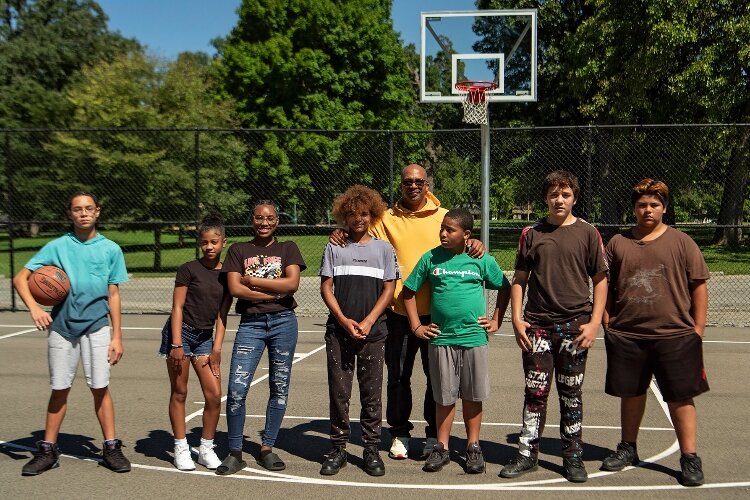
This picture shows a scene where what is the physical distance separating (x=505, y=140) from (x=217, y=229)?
1576 centimetres

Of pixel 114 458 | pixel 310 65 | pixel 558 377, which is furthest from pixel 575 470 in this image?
pixel 310 65

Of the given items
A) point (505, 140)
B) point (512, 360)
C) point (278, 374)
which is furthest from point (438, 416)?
point (505, 140)

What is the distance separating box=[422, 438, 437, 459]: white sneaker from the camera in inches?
209

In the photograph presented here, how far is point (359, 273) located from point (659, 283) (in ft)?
6.33

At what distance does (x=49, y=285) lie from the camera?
4.95 meters

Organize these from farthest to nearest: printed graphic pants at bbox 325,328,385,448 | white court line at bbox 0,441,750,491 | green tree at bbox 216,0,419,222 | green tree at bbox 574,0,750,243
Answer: green tree at bbox 216,0,419,222
green tree at bbox 574,0,750,243
printed graphic pants at bbox 325,328,385,448
white court line at bbox 0,441,750,491

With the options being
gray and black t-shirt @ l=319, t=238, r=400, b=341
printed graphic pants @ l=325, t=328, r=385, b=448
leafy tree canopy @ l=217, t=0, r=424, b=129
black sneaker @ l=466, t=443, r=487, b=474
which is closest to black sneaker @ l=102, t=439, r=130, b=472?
printed graphic pants @ l=325, t=328, r=385, b=448

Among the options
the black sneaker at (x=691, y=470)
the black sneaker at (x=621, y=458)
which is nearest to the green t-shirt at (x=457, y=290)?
the black sneaker at (x=621, y=458)

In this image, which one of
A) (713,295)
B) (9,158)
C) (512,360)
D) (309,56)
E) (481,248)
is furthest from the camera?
(309,56)

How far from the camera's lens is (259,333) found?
16.8 feet

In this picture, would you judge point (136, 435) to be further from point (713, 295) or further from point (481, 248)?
point (713, 295)

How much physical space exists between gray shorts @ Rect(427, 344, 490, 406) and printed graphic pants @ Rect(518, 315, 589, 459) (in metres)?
0.29

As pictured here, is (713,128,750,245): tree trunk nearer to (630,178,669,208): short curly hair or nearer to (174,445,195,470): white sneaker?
(630,178,669,208): short curly hair

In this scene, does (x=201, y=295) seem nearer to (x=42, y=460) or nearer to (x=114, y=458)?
(x=114, y=458)
